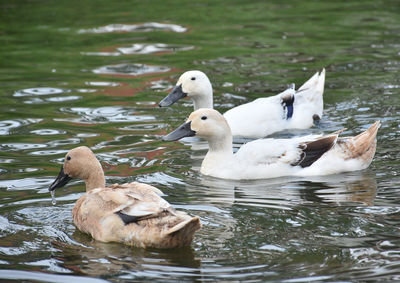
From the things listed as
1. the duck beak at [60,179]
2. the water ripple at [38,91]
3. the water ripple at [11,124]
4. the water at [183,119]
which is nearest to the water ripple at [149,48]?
the water at [183,119]

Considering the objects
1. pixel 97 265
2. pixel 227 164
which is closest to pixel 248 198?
pixel 227 164

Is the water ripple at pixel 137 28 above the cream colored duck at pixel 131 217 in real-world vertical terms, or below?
above

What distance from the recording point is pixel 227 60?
1568 centimetres

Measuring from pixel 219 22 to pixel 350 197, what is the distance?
11300mm

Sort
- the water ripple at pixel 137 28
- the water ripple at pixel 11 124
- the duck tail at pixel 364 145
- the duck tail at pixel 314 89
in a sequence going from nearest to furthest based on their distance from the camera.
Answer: the duck tail at pixel 364 145 → the water ripple at pixel 11 124 → the duck tail at pixel 314 89 → the water ripple at pixel 137 28

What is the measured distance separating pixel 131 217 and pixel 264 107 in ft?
15.3

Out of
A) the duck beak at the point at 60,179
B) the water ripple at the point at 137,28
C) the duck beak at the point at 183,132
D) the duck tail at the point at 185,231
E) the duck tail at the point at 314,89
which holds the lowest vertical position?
the duck tail at the point at 185,231

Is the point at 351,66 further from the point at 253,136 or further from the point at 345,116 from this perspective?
the point at 253,136

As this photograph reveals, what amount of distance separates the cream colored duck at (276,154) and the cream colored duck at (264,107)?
1500 millimetres

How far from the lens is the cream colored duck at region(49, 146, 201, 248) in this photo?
265 inches

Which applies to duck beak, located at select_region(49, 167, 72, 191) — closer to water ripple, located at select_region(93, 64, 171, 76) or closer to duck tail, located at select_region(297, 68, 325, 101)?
duck tail, located at select_region(297, 68, 325, 101)

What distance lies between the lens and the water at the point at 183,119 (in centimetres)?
664

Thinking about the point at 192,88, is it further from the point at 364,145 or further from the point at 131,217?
the point at 131,217

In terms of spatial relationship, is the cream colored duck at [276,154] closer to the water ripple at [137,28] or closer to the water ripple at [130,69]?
the water ripple at [130,69]
